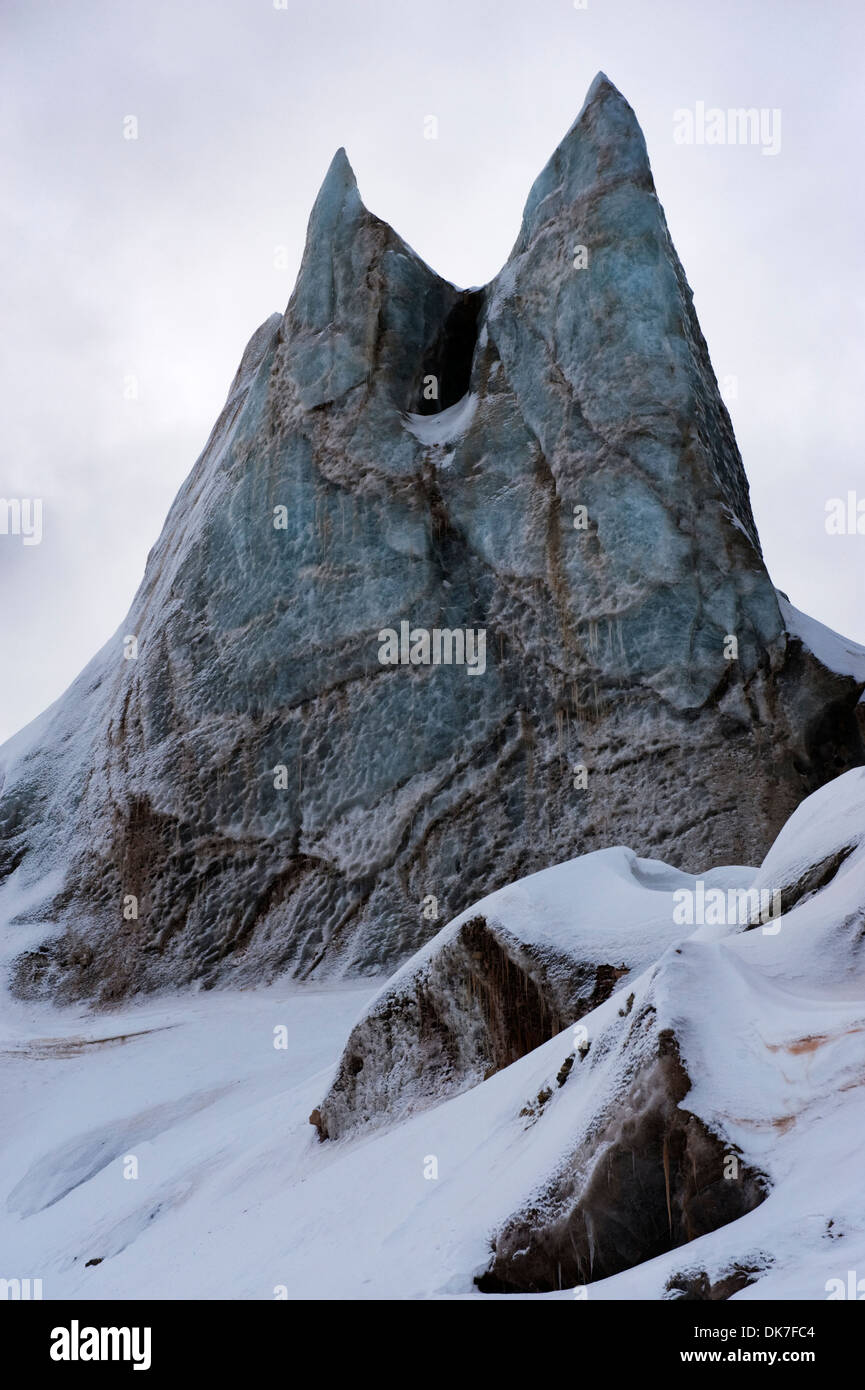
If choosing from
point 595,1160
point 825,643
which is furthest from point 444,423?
point 595,1160

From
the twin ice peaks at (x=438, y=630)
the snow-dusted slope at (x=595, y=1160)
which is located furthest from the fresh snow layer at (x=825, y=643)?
the snow-dusted slope at (x=595, y=1160)

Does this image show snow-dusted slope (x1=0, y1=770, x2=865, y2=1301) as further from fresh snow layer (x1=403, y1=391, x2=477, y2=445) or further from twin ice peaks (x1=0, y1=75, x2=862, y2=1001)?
fresh snow layer (x1=403, y1=391, x2=477, y2=445)

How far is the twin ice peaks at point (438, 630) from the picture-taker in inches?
502

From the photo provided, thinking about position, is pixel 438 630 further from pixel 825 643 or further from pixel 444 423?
pixel 825 643

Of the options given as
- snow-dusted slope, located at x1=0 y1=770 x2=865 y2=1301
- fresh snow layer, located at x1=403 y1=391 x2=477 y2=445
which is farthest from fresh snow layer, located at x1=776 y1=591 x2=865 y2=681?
snow-dusted slope, located at x1=0 y1=770 x2=865 y2=1301

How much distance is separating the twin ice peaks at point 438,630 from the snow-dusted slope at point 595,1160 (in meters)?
4.75

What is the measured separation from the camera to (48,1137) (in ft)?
34.2

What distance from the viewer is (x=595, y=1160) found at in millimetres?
4191

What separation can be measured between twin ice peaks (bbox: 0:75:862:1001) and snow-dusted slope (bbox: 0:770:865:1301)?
4747 mm

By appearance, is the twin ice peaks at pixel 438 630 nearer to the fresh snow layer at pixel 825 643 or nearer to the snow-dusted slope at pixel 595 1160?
the fresh snow layer at pixel 825 643

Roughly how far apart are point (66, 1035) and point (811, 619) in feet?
27.9

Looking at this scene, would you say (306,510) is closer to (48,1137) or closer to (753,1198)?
(48,1137)

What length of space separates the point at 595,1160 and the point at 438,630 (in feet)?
32.7
